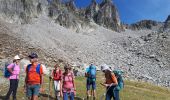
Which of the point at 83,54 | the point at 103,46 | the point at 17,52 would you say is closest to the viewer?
the point at 17,52

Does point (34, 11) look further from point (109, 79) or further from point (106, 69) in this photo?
point (106, 69)

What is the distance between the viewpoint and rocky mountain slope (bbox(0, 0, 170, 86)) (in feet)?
336

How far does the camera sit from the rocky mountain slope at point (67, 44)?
10231 centimetres

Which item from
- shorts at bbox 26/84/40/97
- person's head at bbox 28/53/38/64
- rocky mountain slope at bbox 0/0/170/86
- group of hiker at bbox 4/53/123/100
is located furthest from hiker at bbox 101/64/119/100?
rocky mountain slope at bbox 0/0/170/86

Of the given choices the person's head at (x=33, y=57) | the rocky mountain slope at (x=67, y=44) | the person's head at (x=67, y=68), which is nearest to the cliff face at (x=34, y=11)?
the rocky mountain slope at (x=67, y=44)

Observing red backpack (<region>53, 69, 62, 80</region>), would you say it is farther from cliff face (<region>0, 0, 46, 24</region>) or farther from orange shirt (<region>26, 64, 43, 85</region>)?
cliff face (<region>0, 0, 46, 24</region>)

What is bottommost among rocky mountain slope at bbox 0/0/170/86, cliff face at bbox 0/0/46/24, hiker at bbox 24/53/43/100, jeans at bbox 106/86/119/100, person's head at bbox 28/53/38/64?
jeans at bbox 106/86/119/100

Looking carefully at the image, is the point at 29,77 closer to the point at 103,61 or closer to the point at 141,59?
the point at 103,61

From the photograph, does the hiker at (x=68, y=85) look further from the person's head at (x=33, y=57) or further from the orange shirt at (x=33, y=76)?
the person's head at (x=33, y=57)

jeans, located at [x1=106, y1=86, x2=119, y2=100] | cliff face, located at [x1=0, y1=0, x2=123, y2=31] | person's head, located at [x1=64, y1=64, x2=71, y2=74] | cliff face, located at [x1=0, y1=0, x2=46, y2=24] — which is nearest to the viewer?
person's head, located at [x1=64, y1=64, x2=71, y2=74]

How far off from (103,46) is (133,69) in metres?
34.1

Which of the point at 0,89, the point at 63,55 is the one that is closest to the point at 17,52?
the point at 63,55

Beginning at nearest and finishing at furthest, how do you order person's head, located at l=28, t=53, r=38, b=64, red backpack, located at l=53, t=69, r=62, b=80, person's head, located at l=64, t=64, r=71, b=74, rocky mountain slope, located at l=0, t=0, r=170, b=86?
person's head, located at l=28, t=53, r=38, b=64
person's head, located at l=64, t=64, r=71, b=74
red backpack, located at l=53, t=69, r=62, b=80
rocky mountain slope, located at l=0, t=0, r=170, b=86

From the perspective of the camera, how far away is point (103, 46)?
144 m
